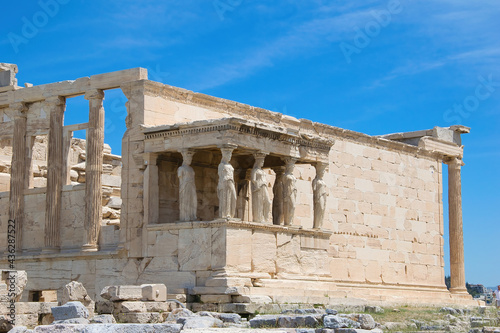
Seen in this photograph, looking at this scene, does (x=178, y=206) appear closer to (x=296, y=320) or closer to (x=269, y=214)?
(x=269, y=214)

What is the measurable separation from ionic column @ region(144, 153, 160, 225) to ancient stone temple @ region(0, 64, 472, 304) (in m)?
0.03

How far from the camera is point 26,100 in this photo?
74.8 feet

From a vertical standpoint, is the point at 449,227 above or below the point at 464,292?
above

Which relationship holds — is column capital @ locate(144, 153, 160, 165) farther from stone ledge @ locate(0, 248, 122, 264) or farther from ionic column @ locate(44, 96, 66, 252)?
ionic column @ locate(44, 96, 66, 252)

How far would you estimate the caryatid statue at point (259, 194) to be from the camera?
19.8 metres

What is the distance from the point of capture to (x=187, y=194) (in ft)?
64.0

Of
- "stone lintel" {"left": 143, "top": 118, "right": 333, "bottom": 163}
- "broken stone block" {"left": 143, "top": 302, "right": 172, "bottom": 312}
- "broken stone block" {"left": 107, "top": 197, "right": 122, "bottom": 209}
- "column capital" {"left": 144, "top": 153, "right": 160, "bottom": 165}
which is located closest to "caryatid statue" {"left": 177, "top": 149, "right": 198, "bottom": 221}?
"stone lintel" {"left": 143, "top": 118, "right": 333, "bottom": 163}

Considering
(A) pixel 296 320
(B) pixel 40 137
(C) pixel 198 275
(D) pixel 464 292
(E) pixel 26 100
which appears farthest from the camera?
(D) pixel 464 292

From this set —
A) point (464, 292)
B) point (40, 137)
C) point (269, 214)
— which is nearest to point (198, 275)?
point (269, 214)

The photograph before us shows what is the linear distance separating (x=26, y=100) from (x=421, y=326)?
10472 millimetres

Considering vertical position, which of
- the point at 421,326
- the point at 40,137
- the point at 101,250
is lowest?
the point at 421,326

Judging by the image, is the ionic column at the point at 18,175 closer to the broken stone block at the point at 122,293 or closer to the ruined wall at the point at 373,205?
the ruined wall at the point at 373,205

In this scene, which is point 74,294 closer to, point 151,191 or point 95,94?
point 151,191

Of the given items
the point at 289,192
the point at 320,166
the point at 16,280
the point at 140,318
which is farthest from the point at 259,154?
the point at 16,280
